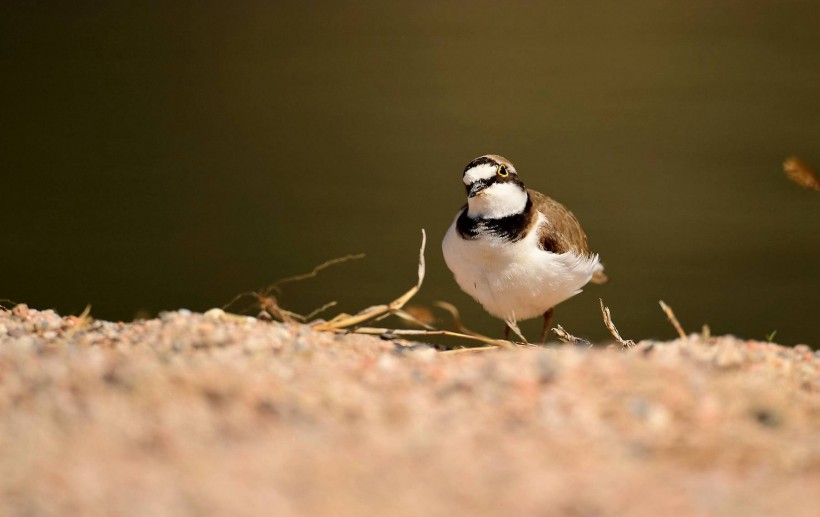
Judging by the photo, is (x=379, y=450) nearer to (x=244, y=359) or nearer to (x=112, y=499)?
(x=112, y=499)

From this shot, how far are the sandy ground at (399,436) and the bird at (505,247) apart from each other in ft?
3.36

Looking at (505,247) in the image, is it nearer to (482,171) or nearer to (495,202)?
(495,202)

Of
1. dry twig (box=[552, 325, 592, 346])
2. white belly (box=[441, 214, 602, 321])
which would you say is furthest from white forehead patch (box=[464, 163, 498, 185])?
dry twig (box=[552, 325, 592, 346])

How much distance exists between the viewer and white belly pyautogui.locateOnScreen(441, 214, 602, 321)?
10.5ft

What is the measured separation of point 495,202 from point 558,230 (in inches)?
11.3

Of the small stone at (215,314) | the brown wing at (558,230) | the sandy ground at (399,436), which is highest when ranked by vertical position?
the brown wing at (558,230)

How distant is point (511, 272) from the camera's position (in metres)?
3.22

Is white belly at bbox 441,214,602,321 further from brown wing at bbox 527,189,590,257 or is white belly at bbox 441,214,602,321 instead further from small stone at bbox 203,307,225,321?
small stone at bbox 203,307,225,321

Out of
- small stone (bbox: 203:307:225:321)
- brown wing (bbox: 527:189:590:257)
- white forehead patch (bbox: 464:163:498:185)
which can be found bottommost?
small stone (bbox: 203:307:225:321)

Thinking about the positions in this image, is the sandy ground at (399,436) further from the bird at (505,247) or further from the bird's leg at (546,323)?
the bird's leg at (546,323)

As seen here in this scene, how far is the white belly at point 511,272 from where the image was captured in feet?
10.5

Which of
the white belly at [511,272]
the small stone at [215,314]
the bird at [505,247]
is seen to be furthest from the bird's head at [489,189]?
the small stone at [215,314]

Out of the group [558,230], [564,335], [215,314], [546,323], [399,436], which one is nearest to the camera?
[399,436]

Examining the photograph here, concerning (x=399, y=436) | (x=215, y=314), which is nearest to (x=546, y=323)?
(x=215, y=314)
